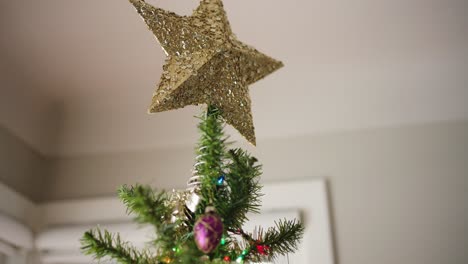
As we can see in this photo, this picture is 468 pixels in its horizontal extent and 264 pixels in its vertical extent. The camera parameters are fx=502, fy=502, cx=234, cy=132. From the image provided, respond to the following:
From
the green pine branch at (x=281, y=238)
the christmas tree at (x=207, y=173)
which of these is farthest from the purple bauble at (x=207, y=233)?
the green pine branch at (x=281, y=238)

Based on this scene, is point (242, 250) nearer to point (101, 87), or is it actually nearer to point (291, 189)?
point (291, 189)

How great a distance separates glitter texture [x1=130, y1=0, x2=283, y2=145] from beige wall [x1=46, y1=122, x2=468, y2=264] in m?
0.73

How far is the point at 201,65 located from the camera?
0.72 meters

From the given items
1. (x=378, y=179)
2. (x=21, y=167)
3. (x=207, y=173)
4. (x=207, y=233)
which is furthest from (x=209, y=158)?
(x=21, y=167)

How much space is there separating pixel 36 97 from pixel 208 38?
1.08 meters

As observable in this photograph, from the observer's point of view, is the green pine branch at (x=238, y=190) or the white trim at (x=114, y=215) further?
the white trim at (x=114, y=215)

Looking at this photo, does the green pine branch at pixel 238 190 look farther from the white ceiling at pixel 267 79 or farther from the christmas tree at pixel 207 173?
the white ceiling at pixel 267 79

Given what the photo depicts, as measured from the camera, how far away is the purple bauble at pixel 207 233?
1.68ft

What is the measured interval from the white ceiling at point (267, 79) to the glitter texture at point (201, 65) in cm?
57

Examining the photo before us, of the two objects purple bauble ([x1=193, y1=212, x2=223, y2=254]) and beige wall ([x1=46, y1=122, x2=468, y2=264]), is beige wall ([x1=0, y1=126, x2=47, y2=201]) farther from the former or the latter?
purple bauble ([x1=193, y1=212, x2=223, y2=254])

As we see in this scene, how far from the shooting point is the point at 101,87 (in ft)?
5.39

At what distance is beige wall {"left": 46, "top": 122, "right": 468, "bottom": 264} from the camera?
136cm

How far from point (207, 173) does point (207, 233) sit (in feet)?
0.40

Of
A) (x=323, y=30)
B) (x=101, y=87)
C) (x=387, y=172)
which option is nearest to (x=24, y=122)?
(x=101, y=87)
